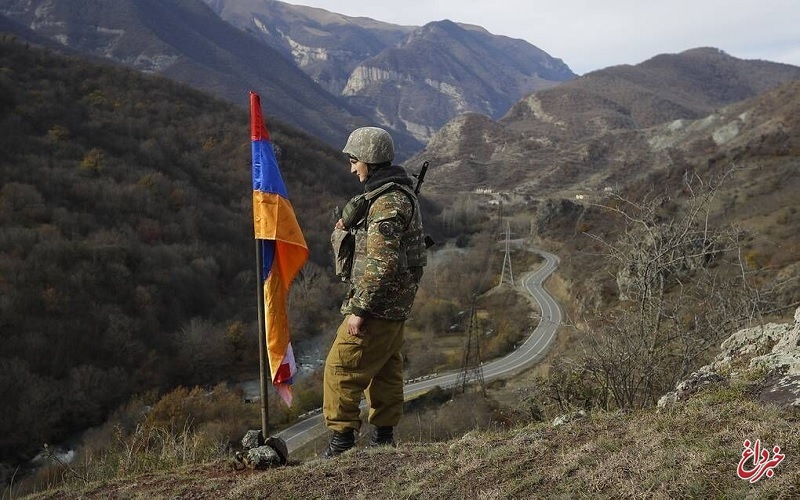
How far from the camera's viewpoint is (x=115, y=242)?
34312 mm

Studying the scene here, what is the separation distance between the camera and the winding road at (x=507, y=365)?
968 inches

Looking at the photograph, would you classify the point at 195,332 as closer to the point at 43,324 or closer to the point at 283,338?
the point at 43,324

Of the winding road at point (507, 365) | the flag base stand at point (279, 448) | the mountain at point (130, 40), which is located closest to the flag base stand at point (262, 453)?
the flag base stand at point (279, 448)

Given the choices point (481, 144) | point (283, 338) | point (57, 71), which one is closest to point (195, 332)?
point (283, 338)

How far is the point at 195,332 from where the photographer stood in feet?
96.9

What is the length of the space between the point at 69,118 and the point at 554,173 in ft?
284

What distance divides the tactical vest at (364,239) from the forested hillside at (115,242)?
72.7ft

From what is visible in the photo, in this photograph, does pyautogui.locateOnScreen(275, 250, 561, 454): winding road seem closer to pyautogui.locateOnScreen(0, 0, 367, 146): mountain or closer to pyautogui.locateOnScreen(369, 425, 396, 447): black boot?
pyautogui.locateOnScreen(369, 425, 396, 447): black boot

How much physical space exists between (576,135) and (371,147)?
487 ft

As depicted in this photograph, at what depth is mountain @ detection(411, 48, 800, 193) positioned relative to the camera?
10712cm

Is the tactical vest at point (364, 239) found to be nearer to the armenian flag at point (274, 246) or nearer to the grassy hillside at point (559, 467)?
the armenian flag at point (274, 246)

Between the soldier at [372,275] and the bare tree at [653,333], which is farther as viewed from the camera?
the bare tree at [653,333]

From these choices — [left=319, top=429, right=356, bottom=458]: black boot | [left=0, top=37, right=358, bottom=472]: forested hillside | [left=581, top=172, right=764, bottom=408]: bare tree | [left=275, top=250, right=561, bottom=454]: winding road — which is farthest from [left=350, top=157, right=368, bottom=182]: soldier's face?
[left=0, top=37, right=358, bottom=472]: forested hillside

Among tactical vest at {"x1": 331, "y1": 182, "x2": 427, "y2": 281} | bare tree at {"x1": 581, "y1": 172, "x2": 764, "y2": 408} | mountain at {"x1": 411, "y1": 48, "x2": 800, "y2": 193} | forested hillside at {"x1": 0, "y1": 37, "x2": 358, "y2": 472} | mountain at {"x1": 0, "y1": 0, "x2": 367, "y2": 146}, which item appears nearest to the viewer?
tactical vest at {"x1": 331, "y1": 182, "x2": 427, "y2": 281}
